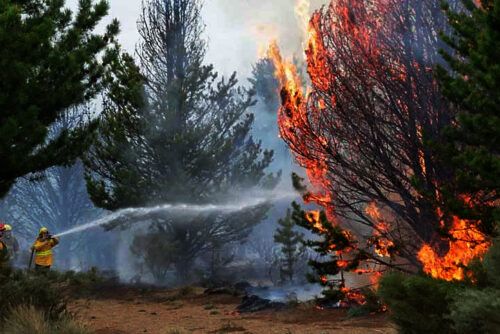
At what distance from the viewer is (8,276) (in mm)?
8594

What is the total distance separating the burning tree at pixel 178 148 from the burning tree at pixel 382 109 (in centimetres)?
839

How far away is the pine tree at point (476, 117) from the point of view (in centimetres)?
651

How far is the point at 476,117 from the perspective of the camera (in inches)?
261

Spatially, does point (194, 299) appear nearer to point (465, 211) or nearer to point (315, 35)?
point (315, 35)

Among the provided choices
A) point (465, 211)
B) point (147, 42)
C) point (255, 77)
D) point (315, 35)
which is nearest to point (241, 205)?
point (147, 42)

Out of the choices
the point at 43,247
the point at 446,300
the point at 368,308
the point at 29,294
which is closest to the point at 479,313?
the point at 446,300

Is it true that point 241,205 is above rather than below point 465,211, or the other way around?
above

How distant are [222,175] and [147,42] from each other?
5086 mm

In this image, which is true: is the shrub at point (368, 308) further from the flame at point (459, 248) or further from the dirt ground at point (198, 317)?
the flame at point (459, 248)

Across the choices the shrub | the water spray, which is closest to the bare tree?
the shrub

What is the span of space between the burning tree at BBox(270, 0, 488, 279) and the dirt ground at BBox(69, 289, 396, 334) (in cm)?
164

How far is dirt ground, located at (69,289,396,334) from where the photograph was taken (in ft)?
30.3

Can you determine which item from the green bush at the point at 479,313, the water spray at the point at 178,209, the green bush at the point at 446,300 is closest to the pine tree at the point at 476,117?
the green bush at the point at 446,300

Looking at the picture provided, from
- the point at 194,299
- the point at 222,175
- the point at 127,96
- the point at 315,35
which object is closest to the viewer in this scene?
the point at 315,35
